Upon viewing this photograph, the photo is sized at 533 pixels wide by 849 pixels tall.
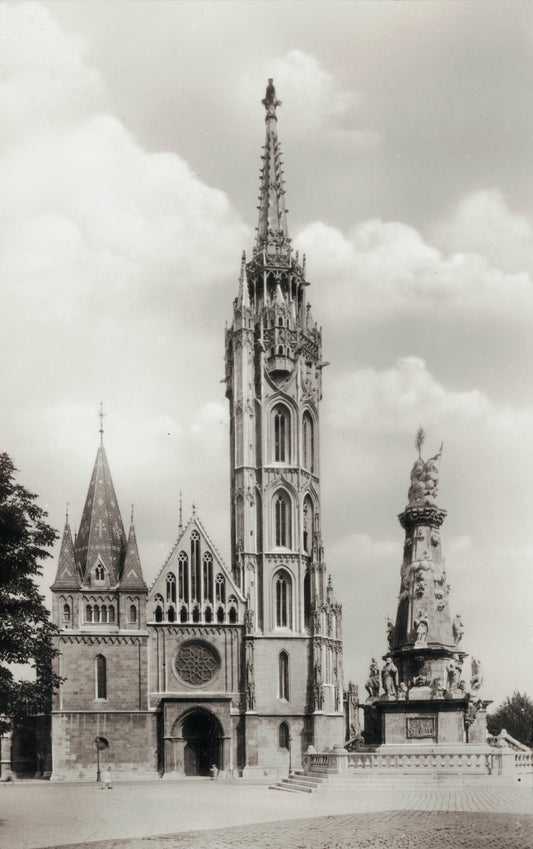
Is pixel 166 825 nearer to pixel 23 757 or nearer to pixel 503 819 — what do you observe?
pixel 503 819

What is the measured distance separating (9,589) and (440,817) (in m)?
12.3

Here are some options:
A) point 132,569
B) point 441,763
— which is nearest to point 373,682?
point 441,763

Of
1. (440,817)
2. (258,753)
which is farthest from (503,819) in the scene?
(258,753)

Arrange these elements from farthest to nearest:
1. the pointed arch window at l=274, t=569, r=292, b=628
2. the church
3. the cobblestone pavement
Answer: the pointed arch window at l=274, t=569, r=292, b=628, the church, the cobblestone pavement

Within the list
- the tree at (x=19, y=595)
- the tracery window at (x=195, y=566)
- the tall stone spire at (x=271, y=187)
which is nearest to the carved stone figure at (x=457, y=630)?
the tree at (x=19, y=595)

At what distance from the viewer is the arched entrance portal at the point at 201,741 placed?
69.6m

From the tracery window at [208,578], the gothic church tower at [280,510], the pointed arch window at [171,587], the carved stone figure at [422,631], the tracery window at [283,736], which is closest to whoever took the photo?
the carved stone figure at [422,631]

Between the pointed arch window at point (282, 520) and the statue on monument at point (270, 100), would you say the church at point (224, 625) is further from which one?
the statue on monument at point (270, 100)

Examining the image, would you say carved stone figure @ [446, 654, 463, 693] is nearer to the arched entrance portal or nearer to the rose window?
the arched entrance portal

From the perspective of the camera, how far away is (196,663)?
71.3 metres

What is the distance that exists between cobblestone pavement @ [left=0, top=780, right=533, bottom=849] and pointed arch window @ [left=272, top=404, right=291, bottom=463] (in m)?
37.8

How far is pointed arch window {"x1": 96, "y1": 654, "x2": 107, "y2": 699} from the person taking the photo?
227 feet

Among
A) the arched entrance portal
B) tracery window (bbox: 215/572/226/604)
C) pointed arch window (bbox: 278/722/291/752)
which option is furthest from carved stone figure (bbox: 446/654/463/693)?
tracery window (bbox: 215/572/226/604)

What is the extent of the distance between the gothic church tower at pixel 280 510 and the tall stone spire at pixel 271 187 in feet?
1.31
